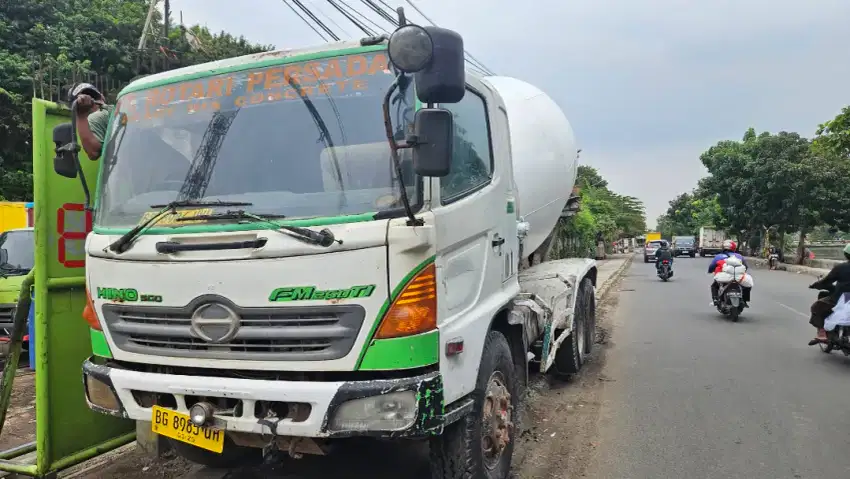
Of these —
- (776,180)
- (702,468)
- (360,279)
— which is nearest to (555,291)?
(702,468)

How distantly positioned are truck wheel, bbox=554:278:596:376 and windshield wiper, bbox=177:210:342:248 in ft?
13.4

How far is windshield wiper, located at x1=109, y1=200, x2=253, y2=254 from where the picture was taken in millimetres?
3064

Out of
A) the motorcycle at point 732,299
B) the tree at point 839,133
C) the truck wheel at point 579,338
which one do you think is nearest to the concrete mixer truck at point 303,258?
the truck wheel at point 579,338

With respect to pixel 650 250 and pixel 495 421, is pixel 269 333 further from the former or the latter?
pixel 650 250

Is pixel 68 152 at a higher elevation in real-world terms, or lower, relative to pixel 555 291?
higher

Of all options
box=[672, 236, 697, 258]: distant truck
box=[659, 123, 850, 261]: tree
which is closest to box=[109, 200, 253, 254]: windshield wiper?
box=[659, 123, 850, 261]: tree

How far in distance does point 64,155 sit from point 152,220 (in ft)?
2.88

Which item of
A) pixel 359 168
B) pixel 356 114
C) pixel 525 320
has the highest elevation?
pixel 356 114

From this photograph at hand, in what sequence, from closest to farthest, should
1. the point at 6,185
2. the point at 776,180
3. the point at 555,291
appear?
the point at 555,291
the point at 6,185
the point at 776,180

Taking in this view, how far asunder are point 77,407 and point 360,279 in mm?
2268

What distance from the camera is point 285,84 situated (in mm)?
3234

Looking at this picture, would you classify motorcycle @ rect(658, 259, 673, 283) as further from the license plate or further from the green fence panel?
the license plate

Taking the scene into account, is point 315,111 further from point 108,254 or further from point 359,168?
point 108,254

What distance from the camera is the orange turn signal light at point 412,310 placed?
9.04 ft
